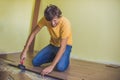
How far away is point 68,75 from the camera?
10.4ft

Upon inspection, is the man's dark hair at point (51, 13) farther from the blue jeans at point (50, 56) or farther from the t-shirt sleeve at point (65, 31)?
the blue jeans at point (50, 56)

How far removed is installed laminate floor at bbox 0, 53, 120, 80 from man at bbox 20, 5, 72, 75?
4.9 inches

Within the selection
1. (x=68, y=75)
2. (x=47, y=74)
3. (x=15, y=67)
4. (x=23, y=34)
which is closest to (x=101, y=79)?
(x=68, y=75)

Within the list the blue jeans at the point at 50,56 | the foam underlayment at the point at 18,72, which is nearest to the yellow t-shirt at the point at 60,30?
the blue jeans at the point at 50,56

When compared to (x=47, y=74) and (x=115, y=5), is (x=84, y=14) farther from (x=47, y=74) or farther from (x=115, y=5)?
(x=47, y=74)

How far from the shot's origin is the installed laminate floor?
10.2ft

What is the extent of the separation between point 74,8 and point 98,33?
2.27 feet

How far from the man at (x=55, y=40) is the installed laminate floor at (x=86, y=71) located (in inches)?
4.9

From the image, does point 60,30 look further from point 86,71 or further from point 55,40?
point 86,71

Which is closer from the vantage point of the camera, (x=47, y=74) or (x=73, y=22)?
(x=47, y=74)

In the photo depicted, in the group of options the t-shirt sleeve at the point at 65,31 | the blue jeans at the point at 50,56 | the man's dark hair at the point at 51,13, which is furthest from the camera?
the blue jeans at the point at 50,56

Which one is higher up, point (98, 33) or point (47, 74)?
point (98, 33)

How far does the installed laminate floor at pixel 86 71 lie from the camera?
10.2 ft

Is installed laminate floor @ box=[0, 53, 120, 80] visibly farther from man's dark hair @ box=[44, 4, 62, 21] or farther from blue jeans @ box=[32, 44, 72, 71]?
man's dark hair @ box=[44, 4, 62, 21]
